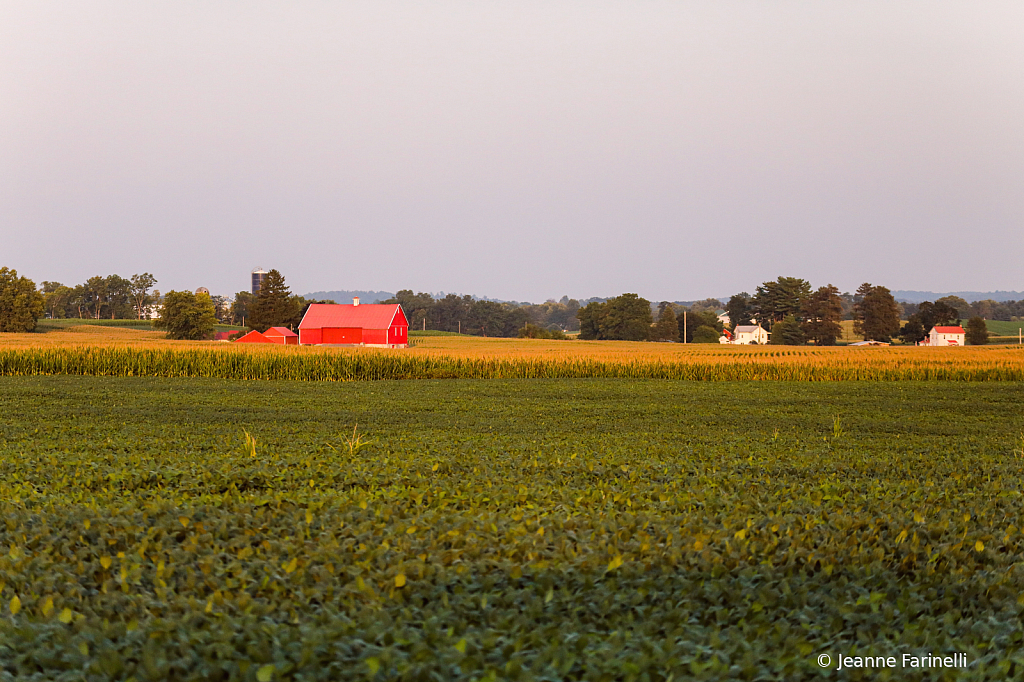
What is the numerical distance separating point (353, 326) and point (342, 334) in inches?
47.0

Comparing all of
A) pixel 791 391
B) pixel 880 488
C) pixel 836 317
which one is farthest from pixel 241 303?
pixel 880 488

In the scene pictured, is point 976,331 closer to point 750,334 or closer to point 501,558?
point 750,334

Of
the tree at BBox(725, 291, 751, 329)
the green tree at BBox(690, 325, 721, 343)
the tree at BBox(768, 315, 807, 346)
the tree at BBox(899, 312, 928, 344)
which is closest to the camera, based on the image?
the tree at BBox(899, 312, 928, 344)

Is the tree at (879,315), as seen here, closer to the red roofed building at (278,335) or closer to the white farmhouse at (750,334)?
the white farmhouse at (750,334)

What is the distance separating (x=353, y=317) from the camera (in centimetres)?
6725

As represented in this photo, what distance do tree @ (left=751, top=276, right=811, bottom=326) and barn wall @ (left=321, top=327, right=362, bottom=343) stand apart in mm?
68949

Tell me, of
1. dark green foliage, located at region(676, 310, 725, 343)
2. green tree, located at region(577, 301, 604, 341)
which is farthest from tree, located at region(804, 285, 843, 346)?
green tree, located at region(577, 301, 604, 341)

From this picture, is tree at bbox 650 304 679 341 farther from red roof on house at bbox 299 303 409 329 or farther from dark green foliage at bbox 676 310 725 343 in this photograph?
red roof on house at bbox 299 303 409 329

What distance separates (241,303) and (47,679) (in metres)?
147

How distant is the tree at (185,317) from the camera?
83.6m

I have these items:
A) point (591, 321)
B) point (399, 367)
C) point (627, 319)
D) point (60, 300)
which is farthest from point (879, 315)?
point (60, 300)

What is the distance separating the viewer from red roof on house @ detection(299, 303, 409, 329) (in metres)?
66.4

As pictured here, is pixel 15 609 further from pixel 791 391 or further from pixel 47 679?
pixel 791 391

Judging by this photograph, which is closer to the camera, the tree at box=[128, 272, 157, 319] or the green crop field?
the green crop field
